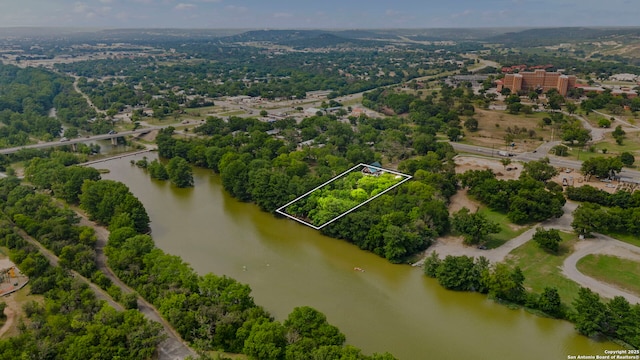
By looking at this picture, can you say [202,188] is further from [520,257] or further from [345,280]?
[520,257]

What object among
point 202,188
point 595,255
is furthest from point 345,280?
point 202,188

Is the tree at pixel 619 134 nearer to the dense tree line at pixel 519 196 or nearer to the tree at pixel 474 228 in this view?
the dense tree line at pixel 519 196

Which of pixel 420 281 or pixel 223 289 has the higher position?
pixel 223 289

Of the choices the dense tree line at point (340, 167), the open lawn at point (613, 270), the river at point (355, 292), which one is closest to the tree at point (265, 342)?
the river at point (355, 292)

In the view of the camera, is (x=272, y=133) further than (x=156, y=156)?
Yes

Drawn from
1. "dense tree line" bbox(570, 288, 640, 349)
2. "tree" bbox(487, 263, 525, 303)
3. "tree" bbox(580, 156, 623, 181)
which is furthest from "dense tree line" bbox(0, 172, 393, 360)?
"tree" bbox(580, 156, 623, 181)

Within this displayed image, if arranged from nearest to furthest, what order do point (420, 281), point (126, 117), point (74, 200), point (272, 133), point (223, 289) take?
→ point (223, 289), point (420, 281), point (74, 200), point (272, 133), point (126, 117)

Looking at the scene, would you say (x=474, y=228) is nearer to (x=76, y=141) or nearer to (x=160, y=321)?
(x=160, y=321)
